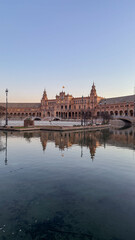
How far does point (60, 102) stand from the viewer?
166 m

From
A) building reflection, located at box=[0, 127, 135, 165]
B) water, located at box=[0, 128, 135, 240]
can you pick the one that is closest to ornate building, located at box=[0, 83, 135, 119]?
building reflection, located at box=[0, 127, 135, 165]

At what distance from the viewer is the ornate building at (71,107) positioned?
130 m

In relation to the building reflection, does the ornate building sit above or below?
above

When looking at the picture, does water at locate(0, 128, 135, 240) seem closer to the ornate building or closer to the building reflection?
the building reflection

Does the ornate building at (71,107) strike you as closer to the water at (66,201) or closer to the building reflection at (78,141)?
the building reflection at (78,141)

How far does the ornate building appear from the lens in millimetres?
129750

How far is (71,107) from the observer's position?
542ft

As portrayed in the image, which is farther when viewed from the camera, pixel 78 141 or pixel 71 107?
pixel 71 107

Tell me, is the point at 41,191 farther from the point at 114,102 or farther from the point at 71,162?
the point at 114,102

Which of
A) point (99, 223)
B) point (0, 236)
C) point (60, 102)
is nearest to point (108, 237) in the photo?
point (99, 223)

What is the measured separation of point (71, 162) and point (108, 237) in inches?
334

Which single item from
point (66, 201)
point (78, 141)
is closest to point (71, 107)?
point (78, 141)

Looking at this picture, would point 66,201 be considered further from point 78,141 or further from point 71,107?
point 71,107

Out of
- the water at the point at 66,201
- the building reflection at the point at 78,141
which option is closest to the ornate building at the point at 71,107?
the building reflection at the point at 78,141
